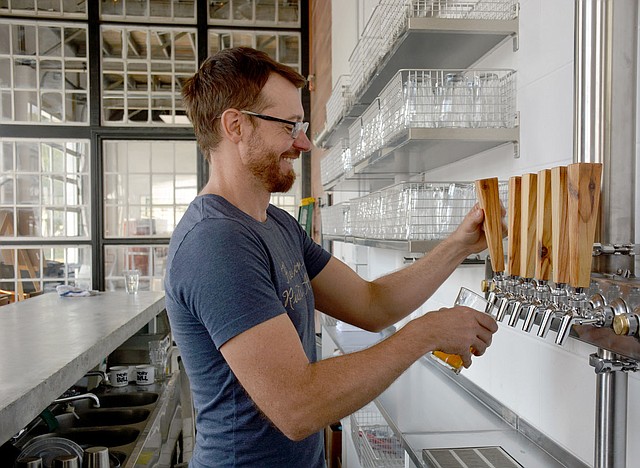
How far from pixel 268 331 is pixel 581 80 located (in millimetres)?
725

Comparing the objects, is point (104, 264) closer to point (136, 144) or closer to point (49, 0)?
point (136, 144)

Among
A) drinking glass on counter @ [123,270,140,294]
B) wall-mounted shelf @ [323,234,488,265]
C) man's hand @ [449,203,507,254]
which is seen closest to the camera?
man's hand @ [449,203,507,254]

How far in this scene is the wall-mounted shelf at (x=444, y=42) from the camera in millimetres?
1596

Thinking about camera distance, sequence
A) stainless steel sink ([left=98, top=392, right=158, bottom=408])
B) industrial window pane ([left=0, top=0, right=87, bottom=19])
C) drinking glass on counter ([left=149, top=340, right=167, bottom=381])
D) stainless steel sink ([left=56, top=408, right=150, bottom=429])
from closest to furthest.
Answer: stainless steel sink ([left=56, top=408, right=150, bottom=429]) → stainless steel sink ([left=98, top=392, right=158, bottom=408]) → drinking glass on counter ([left=149, top=340, right=167, bottom=381]) → industrial window pane ([left=0, top=0, right=87, bottom=19])

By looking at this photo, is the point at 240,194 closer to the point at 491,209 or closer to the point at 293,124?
the point at 293,124

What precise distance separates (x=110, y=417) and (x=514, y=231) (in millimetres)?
1960

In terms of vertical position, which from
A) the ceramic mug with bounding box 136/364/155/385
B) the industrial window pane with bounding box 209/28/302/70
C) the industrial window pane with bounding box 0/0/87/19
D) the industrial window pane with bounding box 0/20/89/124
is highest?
the industrial window pane with bounding box 0/0/87/19

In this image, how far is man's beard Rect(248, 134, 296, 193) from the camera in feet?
4.47

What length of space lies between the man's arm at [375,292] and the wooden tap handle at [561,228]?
2.05 feet

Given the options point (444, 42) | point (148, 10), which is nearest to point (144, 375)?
point (444, 42)

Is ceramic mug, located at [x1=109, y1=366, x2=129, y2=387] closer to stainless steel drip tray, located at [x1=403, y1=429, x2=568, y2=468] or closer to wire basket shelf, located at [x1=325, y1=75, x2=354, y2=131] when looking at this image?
wire basket shelf, located at [x1=325, y1=75, x2=354, y2=131]

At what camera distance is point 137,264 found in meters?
6.14

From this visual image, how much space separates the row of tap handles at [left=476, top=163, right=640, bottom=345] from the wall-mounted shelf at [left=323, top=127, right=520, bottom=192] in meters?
0.46

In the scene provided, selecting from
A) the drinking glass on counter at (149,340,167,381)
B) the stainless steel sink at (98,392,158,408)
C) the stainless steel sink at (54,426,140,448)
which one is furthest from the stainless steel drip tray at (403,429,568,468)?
the drinking glass on counter at (149,340,167,381)
